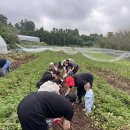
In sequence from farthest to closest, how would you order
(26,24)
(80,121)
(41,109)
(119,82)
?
(26,24)
(119,82)
(80,121)
(41,109)

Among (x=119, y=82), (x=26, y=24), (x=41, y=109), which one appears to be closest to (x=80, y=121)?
(x=41, y=109)

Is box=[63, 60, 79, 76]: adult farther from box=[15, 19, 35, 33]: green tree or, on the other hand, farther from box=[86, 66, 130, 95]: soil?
box=[15, 19, 35, 33]: green tree

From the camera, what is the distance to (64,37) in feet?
337

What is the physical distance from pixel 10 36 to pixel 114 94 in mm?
52929

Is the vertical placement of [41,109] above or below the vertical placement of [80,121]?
above

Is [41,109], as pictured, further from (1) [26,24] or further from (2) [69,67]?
(1) [26,24]

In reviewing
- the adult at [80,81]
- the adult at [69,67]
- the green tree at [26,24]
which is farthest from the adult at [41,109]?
the green tree at [26,24]

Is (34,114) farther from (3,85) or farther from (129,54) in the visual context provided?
(129,54)

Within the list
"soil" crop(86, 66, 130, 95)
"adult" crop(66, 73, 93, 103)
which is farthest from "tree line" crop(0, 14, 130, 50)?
"adult" crop(66, 73, 93, 103)

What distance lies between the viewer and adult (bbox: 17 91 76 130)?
5471 mm

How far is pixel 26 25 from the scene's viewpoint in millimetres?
162625

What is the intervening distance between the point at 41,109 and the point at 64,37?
9769 cm

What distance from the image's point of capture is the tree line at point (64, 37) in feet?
221

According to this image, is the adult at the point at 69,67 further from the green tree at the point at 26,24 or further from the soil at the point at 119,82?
the green tree at the point at 26,24
